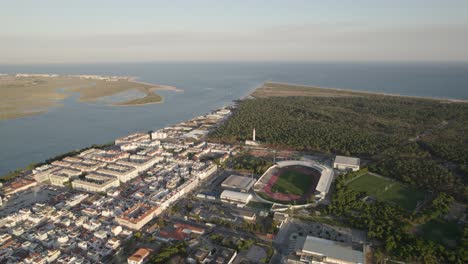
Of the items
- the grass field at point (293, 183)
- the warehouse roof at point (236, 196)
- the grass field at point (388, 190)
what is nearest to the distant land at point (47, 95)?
the warehouse roof at point (236, 196)

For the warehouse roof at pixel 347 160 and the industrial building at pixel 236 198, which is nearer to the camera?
the industrial building at pixel 236 198

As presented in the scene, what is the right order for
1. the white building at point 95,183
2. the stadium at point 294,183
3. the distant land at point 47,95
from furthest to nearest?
1. the distant land at point 47,95
2. the white building at point 95,183
3. the stadium at point 294,183

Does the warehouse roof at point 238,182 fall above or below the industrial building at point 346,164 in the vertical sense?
below

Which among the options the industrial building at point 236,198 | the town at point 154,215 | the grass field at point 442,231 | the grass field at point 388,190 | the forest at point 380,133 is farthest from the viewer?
the forest at point 380,133

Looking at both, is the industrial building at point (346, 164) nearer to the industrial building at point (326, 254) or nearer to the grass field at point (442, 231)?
the grass field at point (442, 231)

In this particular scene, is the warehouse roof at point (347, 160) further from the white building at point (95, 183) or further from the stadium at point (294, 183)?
the white building at point (95, 183)

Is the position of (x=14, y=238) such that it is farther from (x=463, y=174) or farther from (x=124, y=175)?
(x=463, y=174)

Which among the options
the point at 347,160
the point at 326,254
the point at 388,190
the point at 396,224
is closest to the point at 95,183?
the point at 326,254

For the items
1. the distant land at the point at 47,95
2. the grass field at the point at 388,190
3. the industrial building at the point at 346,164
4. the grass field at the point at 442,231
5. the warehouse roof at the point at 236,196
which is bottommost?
the grass field at the point at 442,231
